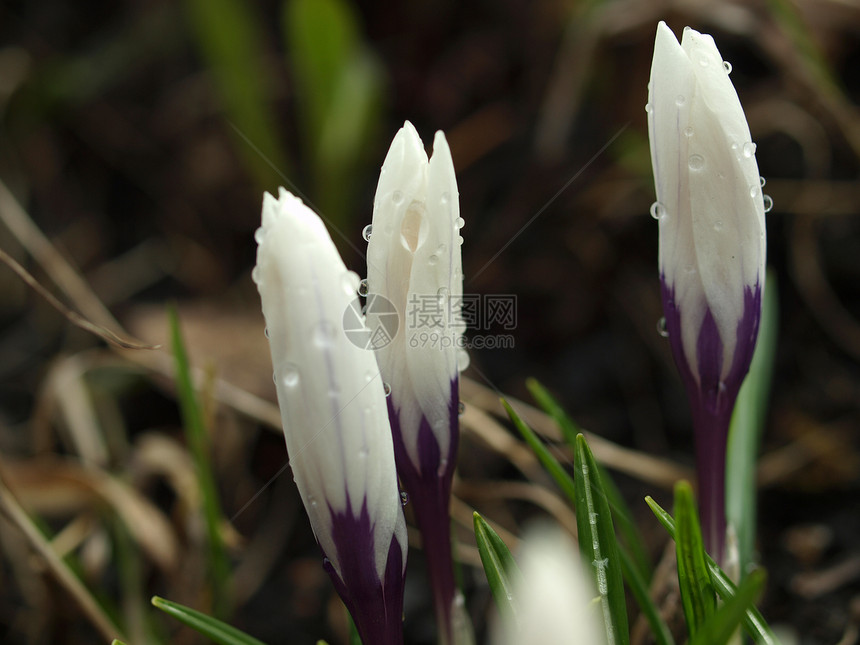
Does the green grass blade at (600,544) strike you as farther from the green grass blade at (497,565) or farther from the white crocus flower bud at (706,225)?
the white crocus flower bud at (706,225)

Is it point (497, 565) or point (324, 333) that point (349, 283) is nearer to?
point (324, 333)

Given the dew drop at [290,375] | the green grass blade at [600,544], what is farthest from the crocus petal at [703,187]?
the dew drop at [290,375]

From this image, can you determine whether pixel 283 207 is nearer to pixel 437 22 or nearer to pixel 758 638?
Result: pixel 758 638

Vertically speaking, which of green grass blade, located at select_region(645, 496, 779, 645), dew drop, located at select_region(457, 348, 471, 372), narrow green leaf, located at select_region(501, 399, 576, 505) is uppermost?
dew drop, located at select_region(457, 348, 471, 372)

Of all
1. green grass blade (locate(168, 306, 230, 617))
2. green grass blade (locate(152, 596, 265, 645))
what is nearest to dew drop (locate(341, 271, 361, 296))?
green grass blade (locate(152, 596, 265, 645))

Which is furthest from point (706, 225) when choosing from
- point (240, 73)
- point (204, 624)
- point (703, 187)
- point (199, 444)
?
point (240, 73)

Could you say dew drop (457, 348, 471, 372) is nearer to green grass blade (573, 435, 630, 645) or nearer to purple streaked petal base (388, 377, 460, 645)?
purple streaked petal base (388, 377, 460, 645)

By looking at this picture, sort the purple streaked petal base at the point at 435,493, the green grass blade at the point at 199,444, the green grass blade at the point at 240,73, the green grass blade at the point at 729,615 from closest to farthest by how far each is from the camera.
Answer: the green grass blade at the point at 729,615, the purple streaked petal base at the point at 435,493, the green grass blade at the point at 199,444, the green grass blade at the point at 240,73
